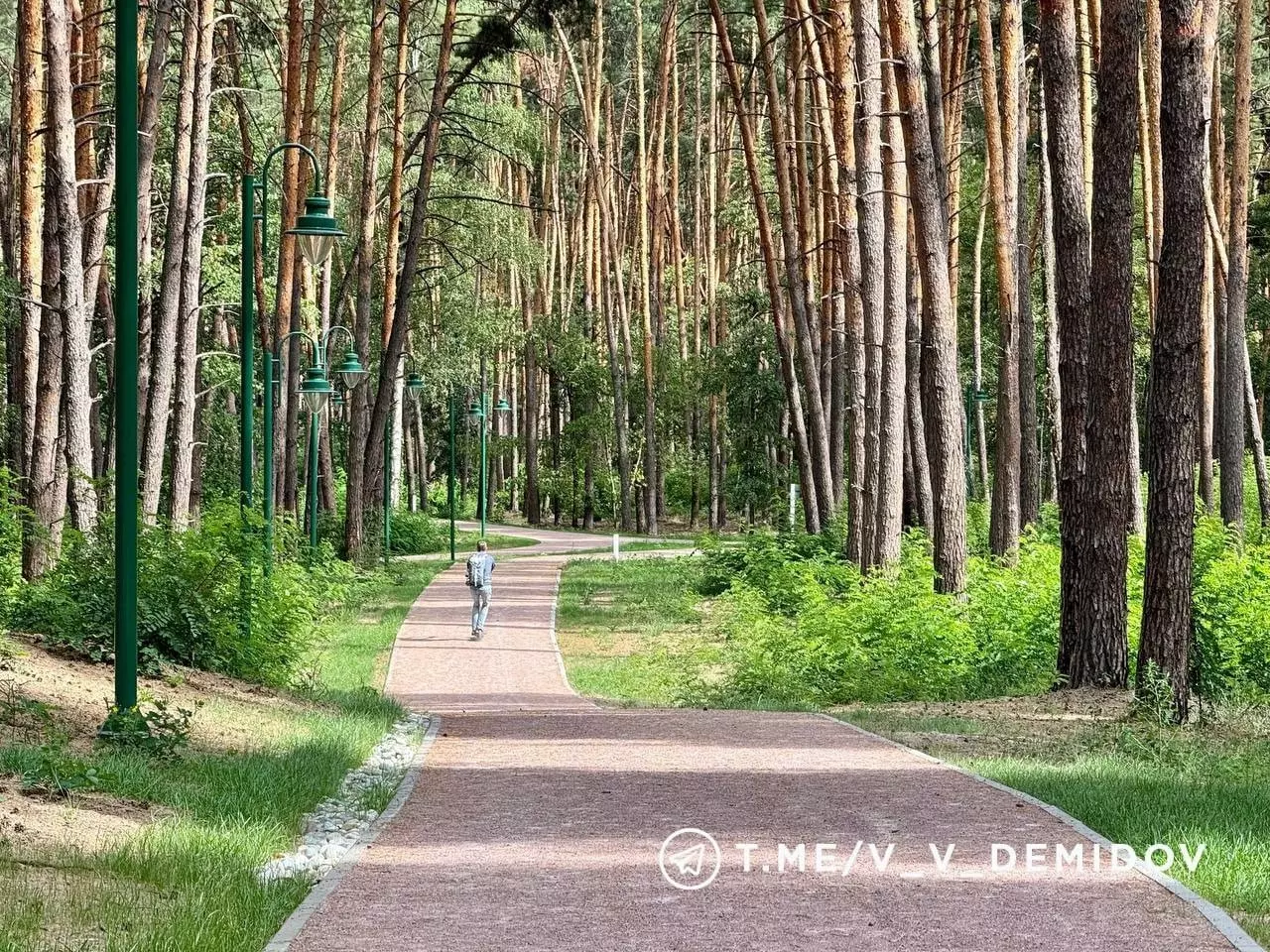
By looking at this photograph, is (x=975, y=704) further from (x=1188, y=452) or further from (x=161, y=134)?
(x=161, y=134)

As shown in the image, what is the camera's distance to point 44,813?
28.7ft

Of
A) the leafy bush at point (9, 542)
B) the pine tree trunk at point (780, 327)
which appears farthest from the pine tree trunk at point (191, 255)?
the pine tree trunk at point (780, 327)

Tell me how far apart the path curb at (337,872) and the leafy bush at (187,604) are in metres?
3.91

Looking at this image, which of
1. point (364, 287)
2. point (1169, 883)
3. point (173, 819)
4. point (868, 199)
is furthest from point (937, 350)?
point (364, 287)

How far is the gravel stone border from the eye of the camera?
27.2ft

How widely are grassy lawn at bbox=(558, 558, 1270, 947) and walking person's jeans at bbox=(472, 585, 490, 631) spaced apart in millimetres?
3007

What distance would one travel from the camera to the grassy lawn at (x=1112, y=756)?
8.39m

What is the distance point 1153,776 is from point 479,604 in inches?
662

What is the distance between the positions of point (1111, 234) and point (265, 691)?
334 inches

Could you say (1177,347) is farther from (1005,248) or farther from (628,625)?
(628,625)

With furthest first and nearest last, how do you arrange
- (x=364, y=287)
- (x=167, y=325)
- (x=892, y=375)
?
(x=364, y=287)
(x=892, y=375)
(x=167, y=325)

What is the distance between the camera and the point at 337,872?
26.1 ft

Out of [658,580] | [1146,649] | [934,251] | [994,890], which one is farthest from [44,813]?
[658,580]

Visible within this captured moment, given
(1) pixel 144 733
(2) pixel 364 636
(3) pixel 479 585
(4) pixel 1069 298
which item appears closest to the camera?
(1) pixel 144 733
